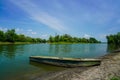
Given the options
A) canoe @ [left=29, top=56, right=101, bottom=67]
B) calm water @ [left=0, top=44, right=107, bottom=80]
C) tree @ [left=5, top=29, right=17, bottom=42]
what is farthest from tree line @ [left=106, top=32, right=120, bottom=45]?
canoe @ [left=29, top=56, right=101, bottom=67]

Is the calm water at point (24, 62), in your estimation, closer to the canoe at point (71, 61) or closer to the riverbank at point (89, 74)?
the canoe at point (71, 61)

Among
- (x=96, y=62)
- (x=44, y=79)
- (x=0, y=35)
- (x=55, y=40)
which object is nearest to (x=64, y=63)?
(x=96, y=62)

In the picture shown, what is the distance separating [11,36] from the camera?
92.4 meters

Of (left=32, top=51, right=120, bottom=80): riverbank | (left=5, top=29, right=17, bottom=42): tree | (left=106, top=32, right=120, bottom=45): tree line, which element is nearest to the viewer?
(left=32, top=51, right=120, bottom=80): riverbank

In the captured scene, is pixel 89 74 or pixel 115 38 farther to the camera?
pixel 115 38

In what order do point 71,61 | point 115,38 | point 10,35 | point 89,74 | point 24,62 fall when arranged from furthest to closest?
point 115,38 < point 10,35 < point 24,62 < point 71,61 < point 89,74

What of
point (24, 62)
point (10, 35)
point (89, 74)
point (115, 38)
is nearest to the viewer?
point (89, 74)

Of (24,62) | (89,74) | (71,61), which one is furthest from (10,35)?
(89,74)

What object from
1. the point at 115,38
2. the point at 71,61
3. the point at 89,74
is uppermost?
the point at 115,38

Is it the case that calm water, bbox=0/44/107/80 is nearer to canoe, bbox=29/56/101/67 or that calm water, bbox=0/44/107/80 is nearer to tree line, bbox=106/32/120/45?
canoe, bbox=29/56/101/67

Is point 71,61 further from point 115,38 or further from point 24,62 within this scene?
point 115,38

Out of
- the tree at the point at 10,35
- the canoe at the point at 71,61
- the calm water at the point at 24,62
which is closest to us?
the calm water at the point at 24,62

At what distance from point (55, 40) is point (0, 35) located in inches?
2442

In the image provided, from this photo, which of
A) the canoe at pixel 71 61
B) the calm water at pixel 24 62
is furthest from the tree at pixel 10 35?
the canoe at pixel 71 61
